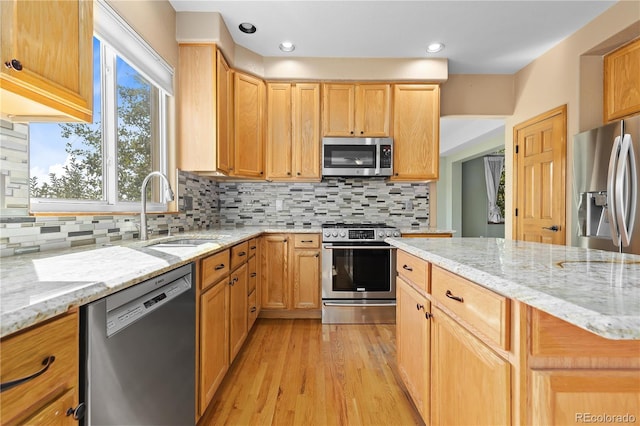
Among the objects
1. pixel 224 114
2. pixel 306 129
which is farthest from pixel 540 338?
pixel 306 129

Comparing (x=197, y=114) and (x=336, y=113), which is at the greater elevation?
(x=336, y=113)

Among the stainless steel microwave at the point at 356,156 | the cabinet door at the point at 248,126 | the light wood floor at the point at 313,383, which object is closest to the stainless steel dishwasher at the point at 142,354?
the light wood floor at the point at 313,383

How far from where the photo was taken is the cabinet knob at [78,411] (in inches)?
27.1

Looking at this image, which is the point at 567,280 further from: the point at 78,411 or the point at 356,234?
the point at 356,234

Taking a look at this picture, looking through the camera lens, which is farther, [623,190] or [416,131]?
[416,131]

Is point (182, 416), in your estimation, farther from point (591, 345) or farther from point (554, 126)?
point (554, 126)

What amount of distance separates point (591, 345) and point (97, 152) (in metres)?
2.28

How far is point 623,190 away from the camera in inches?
84.7

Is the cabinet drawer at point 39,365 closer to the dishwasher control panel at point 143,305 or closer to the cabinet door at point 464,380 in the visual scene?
the dishwasher control panel at point 143,305

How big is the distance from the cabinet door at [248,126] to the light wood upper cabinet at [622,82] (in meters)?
3.15

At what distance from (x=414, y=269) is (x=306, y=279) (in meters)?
1.68

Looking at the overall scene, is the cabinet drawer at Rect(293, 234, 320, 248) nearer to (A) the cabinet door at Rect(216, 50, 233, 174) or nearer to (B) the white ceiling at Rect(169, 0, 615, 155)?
(A) the cabinet door at Rect(216, 50, 233, 174)

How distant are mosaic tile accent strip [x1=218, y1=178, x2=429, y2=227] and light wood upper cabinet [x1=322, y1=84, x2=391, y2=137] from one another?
596mm

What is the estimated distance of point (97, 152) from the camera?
1727mm
